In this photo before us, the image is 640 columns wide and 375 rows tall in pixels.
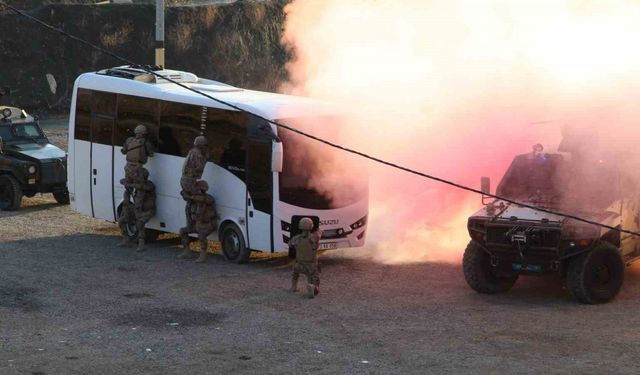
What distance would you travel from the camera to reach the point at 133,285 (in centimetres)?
1678

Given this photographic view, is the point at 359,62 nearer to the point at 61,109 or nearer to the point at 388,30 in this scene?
the point at 388,30

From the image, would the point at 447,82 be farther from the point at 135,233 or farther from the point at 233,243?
the point at 135,233

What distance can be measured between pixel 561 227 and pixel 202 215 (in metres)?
5.99

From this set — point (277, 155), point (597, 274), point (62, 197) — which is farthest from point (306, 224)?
point (62, 197)

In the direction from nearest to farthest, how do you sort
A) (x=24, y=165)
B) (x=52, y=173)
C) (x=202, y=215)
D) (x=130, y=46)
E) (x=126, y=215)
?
(x=202, y=215) < (x=126, y=215) < (x=24, y=165) < (x=52, y=173) < (x=130, y=46)

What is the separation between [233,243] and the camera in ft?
60.5

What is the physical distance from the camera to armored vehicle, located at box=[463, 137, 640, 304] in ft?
49.5

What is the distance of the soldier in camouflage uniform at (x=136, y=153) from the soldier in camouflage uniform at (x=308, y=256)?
4.12 metres

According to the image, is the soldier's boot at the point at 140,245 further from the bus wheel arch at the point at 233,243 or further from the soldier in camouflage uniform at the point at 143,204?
the bus wheel arch at the point at 233,243

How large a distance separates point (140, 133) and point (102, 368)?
7.56m

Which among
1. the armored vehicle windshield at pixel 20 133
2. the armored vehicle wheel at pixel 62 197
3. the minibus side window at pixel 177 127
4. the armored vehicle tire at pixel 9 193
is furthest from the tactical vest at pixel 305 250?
the armored vehicle windshield at pixel 20 133

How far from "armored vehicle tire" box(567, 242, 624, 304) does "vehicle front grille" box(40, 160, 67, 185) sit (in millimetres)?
12293

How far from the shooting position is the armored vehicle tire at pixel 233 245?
1823cm

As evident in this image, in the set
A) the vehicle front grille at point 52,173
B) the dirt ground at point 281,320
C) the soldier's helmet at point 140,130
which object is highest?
the soldier's helmet at point 140,130
